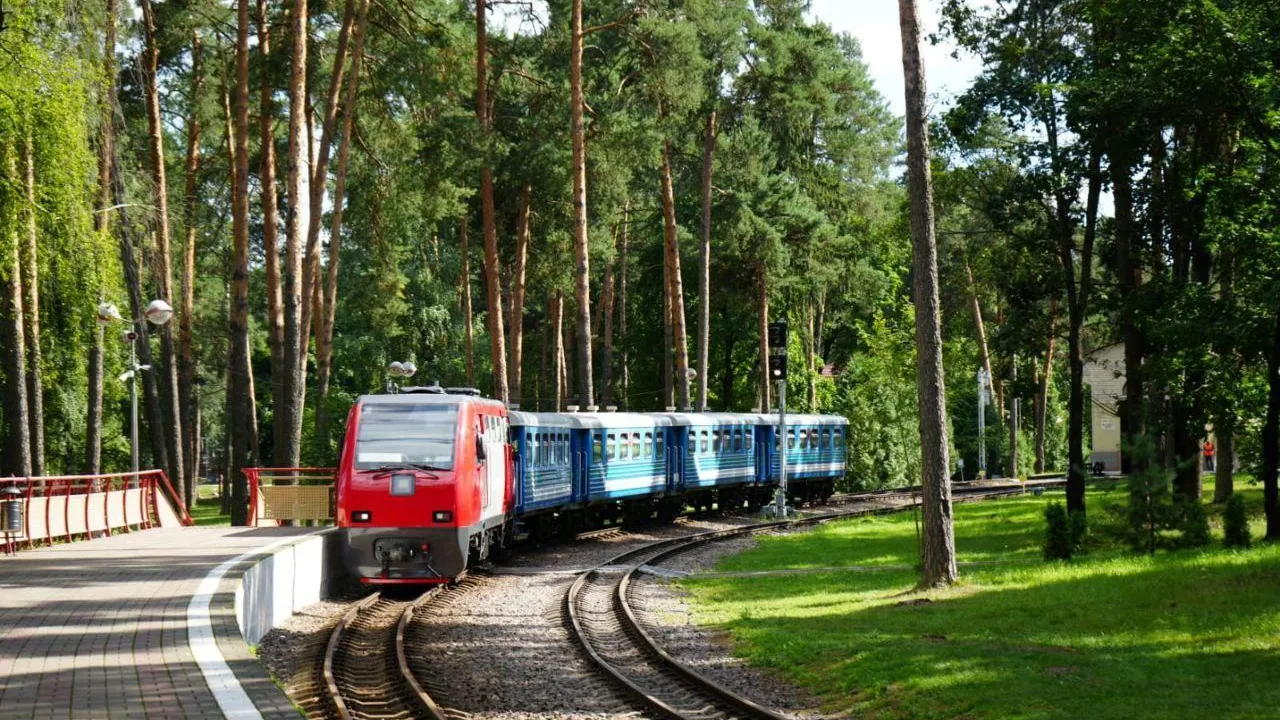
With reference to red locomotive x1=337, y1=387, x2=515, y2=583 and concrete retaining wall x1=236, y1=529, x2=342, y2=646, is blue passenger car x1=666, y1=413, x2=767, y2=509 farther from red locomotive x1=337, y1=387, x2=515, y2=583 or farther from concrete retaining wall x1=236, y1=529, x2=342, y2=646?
red locomotive x1=337, y1=387, x2=515, y2=583

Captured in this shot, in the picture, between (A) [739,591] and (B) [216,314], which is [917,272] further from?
(B) [216,314]

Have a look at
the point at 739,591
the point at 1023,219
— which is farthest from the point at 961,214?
the point at 739,591

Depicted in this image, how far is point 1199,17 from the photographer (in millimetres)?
23844

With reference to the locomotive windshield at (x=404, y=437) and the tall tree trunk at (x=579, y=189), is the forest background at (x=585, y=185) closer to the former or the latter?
the tall tree trunk at (x=579, y=189)

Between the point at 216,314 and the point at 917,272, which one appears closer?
the point at 917,272

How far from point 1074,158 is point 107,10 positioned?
58.0 feet

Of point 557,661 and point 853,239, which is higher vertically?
point 853,239

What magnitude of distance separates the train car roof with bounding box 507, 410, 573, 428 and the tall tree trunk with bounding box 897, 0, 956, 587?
27.5 ft

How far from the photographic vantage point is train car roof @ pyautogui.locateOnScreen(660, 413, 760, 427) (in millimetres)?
37250

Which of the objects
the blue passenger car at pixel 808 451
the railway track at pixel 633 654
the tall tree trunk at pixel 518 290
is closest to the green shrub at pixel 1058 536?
the railway track at pixel 633 654

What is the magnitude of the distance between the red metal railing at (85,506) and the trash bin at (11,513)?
93 millimetres

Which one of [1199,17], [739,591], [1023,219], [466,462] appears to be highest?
[1199,17]

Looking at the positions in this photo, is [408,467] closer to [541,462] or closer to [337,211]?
[541,462]

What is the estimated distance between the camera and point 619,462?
33.3 m
